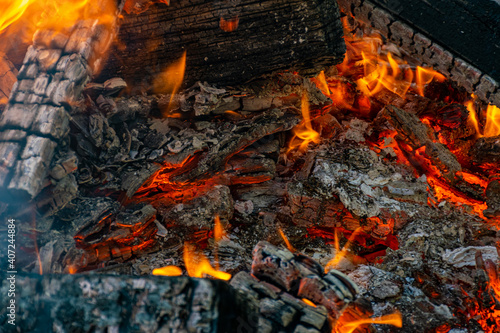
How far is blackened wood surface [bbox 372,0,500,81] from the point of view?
378cm

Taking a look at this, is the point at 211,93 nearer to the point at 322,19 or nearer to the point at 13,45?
the point at 322,19

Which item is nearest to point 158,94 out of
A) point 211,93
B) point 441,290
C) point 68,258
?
point 211,93

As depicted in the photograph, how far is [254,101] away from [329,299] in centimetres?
261

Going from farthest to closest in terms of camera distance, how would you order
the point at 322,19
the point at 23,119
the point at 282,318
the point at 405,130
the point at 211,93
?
the point at 405,130
the point at 211,93
the point at 322,19
the point at 23,119
the point at 282,318

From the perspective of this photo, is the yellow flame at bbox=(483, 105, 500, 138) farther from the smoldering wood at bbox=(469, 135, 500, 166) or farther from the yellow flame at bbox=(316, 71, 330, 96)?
the yellow flame at bbox=(316, 71, 330, 96)

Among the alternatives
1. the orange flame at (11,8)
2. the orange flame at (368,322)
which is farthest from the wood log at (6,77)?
the orange flame at (368,322)

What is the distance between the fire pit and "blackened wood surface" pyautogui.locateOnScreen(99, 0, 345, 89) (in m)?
0.02

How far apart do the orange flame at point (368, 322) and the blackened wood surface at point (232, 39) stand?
2603 mm

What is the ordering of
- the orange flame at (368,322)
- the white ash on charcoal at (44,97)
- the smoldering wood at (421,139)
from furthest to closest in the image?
the smoldering wood at (421,139) → the white ash on charcoal at (44,97) → the orange flame at (368,322)

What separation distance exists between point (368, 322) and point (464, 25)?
3.60 metres

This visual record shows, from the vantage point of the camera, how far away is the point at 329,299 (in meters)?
1.98

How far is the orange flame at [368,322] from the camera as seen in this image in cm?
253

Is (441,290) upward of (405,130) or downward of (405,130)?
downward

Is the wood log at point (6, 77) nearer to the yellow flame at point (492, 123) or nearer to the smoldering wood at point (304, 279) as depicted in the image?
the smoldering wood at point (304, 279)
